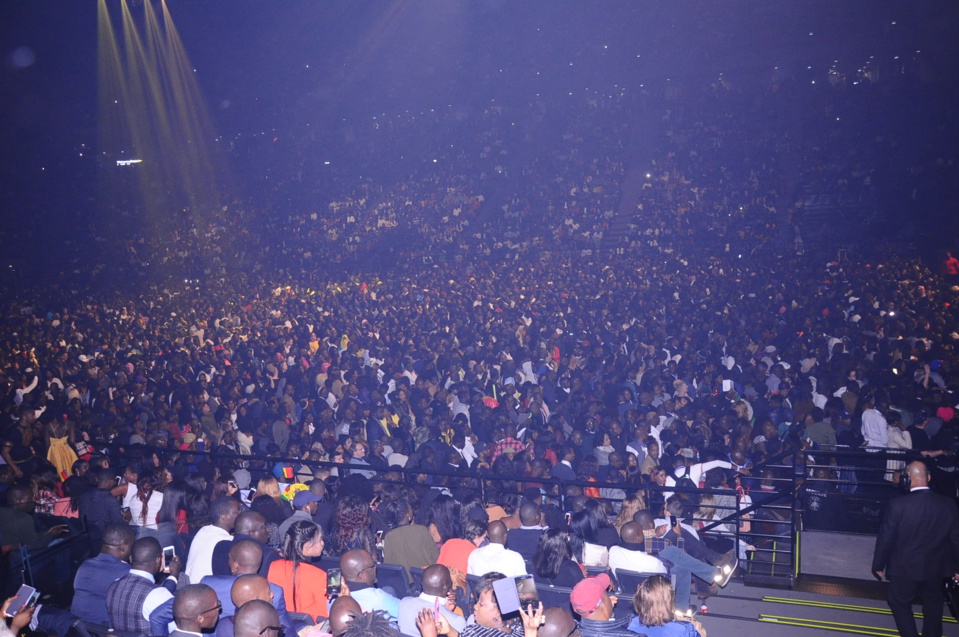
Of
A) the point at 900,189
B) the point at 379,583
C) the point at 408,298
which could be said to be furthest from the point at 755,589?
the point at 900,189

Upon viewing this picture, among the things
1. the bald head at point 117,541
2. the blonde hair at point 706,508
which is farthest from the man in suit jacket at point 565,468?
the bald head at point 117,541

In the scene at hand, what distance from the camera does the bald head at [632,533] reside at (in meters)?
4.63

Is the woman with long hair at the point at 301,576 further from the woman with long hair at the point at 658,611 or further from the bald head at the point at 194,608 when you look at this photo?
the woman with long hair at the point at 658,611

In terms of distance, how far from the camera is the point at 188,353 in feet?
38.0

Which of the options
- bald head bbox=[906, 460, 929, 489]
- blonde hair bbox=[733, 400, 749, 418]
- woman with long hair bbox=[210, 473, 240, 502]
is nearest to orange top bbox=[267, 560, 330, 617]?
woman with long hair bbox=[210, 473, 240, 502]

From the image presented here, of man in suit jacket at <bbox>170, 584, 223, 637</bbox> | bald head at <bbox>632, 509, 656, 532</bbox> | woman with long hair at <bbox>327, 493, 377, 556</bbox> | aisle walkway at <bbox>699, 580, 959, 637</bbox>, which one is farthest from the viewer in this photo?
woman with long hair at <bbox>327, 493, 377, 556</bbox>

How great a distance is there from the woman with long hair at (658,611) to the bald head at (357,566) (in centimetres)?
133

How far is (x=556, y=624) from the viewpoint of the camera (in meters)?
2.88

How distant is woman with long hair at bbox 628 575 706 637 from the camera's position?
343 cm

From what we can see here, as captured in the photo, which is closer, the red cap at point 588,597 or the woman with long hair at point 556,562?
the red cap at point 588,597

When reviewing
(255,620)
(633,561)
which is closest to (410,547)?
(633,561)

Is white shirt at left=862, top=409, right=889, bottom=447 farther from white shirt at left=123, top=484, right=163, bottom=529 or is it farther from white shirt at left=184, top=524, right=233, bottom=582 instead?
white shirt at left=123, top=484, right=163, bottom=529

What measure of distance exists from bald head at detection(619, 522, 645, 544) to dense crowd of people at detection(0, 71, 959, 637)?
1 centimetres

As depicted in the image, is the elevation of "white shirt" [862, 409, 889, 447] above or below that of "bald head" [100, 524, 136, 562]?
below
